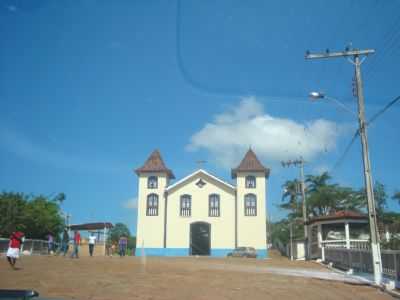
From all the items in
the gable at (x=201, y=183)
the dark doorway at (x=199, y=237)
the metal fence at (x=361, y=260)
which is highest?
the gable at (x=201, y=183)

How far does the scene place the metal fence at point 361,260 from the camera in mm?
14141

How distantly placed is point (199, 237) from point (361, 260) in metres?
27.4

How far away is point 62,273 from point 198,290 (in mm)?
5584

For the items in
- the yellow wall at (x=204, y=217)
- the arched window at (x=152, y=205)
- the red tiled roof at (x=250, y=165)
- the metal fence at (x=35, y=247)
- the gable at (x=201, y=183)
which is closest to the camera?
the metal fence at (x=35, y=247)

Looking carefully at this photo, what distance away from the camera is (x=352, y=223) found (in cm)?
2859

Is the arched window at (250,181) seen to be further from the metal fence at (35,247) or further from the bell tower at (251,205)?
the metal fence at (35,247)

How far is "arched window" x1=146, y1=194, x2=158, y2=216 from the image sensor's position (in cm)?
4556

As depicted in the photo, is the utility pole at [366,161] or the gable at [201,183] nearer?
the utility pole at [366,161]

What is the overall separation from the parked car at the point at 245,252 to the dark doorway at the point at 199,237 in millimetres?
3913

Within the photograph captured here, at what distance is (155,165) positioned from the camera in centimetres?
4769

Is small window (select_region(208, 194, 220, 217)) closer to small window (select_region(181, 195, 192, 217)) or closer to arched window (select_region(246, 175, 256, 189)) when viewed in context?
small window (select_region(181, 195, 192, 217))

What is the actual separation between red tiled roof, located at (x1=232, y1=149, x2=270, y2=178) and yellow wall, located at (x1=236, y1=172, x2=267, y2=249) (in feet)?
1.72

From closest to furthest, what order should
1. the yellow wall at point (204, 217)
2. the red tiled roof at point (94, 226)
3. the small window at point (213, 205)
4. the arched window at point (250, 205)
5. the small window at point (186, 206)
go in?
the red tiled roof at point (94, 226)
the yellow wall at point (204, 217)
the arched window at point (250, 205)
the small window at point (213, 205)
the small window at point (186, 206)

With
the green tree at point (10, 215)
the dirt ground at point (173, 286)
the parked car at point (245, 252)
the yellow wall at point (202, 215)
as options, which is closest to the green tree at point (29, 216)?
the green tree at point (10, 215)
